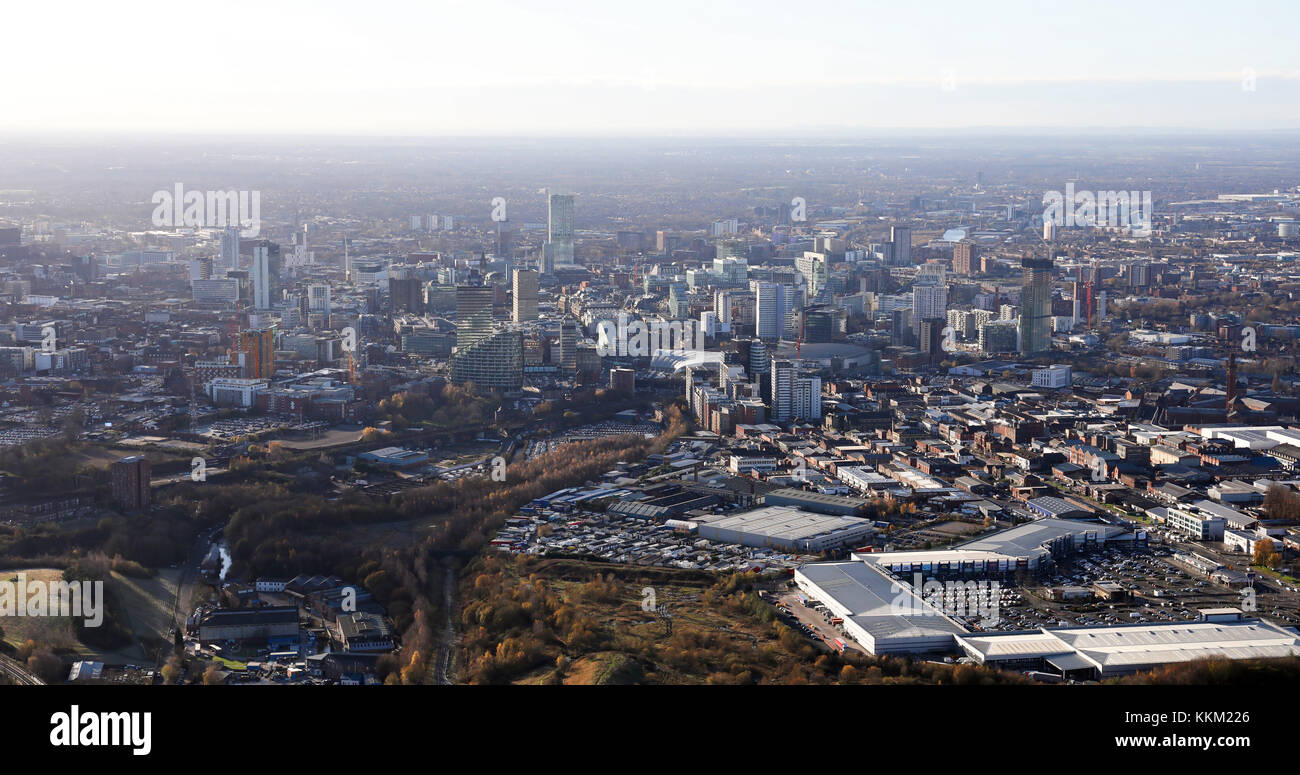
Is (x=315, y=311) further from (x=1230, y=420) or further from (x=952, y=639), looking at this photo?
(x=952, y=639)

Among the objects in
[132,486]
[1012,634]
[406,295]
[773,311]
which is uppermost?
[406,295]

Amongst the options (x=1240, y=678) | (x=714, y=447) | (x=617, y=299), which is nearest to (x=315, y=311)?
(x=617, y=299)

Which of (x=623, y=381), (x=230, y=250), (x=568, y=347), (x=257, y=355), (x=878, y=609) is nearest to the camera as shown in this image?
(x=878, y=609)

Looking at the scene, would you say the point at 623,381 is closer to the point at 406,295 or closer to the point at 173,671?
the point at 406,295

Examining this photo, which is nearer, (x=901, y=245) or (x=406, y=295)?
(x=406, y=295)

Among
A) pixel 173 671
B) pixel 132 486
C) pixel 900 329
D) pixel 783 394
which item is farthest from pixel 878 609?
pixel 900 329

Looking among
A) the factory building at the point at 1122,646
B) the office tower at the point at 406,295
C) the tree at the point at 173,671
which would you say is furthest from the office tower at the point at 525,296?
the factory building at the point at 1122,646

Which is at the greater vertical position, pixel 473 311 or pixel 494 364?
pixel 473 311
